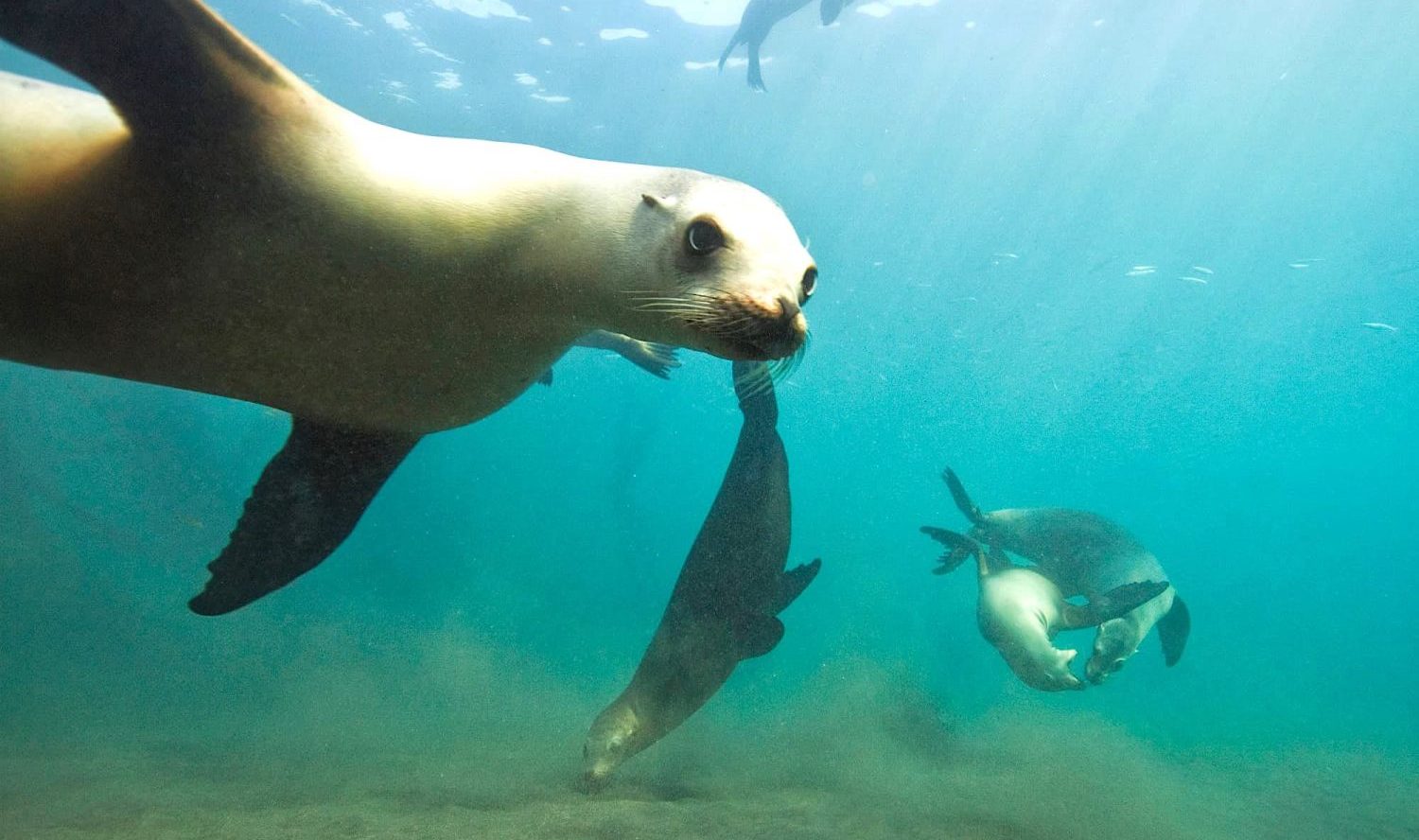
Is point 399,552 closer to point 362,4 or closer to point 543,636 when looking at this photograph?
point 543,636

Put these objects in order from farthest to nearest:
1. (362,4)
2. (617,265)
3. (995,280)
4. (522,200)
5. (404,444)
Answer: (995,280) < (362,4) < (404,444) < (522,200) < (617,265)

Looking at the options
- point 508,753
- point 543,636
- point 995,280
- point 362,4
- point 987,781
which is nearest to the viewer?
point 987,781

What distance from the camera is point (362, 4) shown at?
15.7 metres

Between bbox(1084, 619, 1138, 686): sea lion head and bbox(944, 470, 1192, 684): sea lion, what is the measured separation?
0.54 m

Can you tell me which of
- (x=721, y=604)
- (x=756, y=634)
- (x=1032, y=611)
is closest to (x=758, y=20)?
(x=1032, y=611)

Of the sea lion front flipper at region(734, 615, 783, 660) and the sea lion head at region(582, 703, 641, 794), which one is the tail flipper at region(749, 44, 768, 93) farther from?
the sea lion head at region(582, 703, 641, 794)

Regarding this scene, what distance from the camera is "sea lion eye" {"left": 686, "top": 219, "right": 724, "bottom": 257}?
1.70 metres

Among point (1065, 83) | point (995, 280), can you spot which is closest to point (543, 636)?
point (1065, 83)

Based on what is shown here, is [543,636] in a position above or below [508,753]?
above

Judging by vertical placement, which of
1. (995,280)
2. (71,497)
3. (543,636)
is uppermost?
(995,280)

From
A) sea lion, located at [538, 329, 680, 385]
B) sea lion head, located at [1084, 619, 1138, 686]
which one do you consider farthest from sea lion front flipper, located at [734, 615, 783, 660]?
sea lion head, located at [1084, 619, 1138, 686]

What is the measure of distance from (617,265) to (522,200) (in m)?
0.35

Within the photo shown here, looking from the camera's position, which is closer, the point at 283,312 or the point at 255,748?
the point at 283,312

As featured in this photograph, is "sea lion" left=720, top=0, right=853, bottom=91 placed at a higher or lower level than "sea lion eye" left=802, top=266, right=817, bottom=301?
higher
